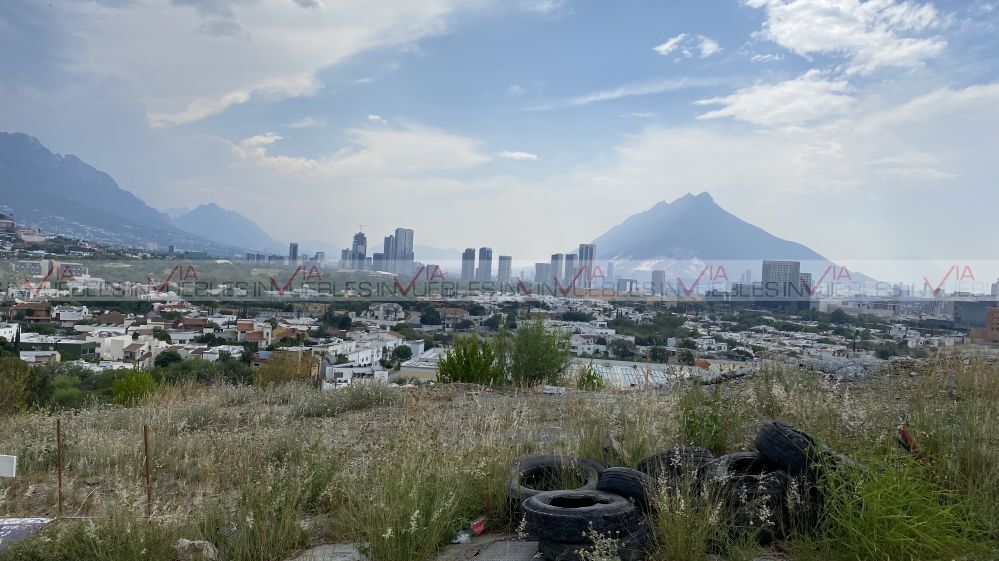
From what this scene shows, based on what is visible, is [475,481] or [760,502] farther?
[475,481]

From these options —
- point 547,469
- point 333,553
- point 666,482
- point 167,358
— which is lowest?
point 167,358

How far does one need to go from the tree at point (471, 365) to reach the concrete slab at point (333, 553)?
25.4ft

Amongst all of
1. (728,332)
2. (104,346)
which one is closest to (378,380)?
(728,332)

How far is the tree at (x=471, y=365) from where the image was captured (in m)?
11.4

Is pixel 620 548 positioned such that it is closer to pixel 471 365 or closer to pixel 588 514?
pixel 588 514

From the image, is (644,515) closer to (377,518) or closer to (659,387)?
(377,518)

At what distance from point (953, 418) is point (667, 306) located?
2541 centimetres

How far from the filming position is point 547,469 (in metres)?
4.40

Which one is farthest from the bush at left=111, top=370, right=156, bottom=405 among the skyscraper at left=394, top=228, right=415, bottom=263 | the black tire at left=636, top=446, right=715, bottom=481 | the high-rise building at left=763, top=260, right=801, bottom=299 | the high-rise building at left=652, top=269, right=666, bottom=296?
the skyscraper at left=394, top=228, right=415, bottom=263

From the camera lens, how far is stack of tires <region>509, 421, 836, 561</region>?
301 centimetres

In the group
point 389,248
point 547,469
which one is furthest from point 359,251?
point 547,469

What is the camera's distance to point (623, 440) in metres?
4.70

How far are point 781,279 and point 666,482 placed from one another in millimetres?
30857

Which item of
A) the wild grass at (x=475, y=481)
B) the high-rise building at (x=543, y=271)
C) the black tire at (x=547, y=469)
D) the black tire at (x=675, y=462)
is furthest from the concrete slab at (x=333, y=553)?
A: the high-rise building at (x=543, y=271)
